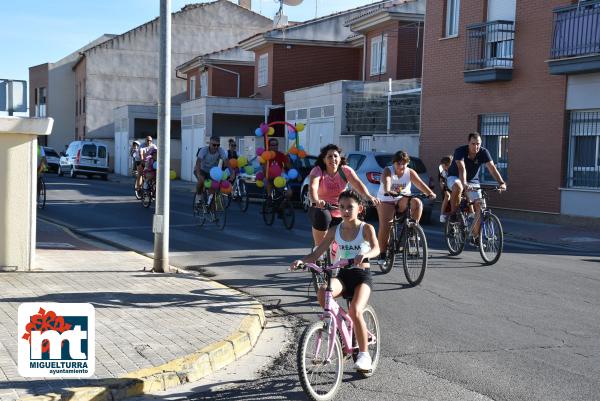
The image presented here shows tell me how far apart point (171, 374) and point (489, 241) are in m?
7.06

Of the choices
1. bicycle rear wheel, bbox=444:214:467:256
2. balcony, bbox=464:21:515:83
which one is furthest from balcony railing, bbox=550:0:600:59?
bicycle rear wheel, bbox=444:214:467:256

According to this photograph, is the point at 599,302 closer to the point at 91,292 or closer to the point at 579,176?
the point at 91,292

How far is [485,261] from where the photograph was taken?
11828 millimetres

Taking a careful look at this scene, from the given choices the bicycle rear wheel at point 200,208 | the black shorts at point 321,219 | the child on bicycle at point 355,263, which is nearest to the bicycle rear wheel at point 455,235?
the black shorts at point 321,219

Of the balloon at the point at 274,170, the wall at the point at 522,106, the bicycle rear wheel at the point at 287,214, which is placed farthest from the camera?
the wall at the point at 522,106

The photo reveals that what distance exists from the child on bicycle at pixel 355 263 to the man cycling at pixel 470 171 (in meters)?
5.96

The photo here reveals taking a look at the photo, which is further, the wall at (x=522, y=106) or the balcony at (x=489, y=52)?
the balcony at (x=489, y=52)

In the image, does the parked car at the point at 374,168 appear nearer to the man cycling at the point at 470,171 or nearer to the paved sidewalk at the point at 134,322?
the man cycling at the point at 470,171

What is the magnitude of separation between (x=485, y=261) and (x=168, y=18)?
5676mm

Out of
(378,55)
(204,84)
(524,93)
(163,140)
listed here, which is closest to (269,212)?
(163,140)

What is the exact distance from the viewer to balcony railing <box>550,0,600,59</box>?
18.8 metres

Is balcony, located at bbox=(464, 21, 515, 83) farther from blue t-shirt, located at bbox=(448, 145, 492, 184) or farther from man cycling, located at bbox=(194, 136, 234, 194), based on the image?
blue t-shirt, located at bbox=(448, 145, 492, 184)

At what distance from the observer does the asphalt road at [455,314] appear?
233 inches

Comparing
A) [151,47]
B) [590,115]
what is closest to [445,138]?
[590,115]
